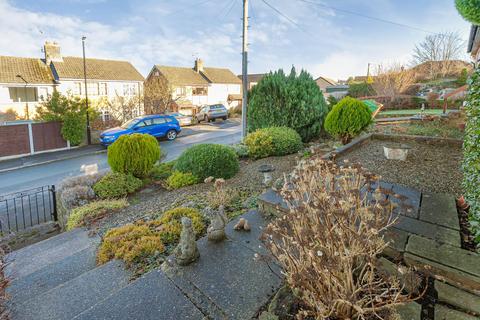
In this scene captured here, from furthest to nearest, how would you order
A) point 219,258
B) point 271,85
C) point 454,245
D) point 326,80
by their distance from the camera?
point 326,80
point 271,85
point 219,258
point 454,245

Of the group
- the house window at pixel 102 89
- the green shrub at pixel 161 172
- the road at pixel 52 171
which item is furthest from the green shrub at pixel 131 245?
the house window at pixel 102 89

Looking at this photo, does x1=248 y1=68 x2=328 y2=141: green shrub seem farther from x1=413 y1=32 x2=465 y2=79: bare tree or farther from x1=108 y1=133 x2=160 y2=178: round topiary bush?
x1=413 y1=32 x2=465 y2=79: bare tree

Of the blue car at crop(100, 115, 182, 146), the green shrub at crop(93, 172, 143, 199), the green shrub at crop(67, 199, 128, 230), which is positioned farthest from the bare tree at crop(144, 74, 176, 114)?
the green shrub at crop(67, 199, 128, 230)

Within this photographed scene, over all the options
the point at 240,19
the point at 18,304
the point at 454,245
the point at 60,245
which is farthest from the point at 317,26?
the point at 18,304

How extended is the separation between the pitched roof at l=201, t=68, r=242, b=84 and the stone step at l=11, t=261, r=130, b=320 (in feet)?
105

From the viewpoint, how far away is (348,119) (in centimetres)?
692

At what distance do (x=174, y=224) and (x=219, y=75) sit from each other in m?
33.7

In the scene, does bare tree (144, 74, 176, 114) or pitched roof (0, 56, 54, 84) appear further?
bare tree (144, 74, 176, 114)

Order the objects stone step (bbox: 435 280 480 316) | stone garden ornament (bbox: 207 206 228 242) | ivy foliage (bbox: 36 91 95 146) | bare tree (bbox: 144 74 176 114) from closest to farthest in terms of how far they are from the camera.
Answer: stone step (bbox: 435 280 480 316), stone garden ornament (bbox: 207 206 228 242), ivy foliage (bbox: 36 91 95 146), bare tree (bbox: 144 74 176 114)

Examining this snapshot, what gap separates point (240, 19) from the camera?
924 cm

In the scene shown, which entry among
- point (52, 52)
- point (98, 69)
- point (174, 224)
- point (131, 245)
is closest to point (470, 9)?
point (174, 224)

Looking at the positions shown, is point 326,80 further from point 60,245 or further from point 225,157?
point 60,245

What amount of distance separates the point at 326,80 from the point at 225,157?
45259mm

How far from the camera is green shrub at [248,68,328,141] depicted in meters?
8.55
